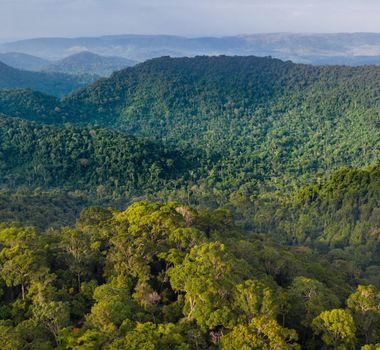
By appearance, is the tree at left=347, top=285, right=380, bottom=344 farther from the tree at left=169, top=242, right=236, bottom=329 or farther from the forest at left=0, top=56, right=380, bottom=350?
the tree at left=169, top=242, right=236, bottom=329

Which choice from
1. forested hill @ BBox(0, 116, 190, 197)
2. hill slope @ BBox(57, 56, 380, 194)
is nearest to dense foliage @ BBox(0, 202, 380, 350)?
forested hill @ BBox(0, 116, 190, 197)

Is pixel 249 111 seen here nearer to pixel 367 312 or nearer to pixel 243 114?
pixel 243 114

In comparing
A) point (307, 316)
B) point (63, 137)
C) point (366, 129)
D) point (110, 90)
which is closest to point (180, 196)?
point (63, 137)

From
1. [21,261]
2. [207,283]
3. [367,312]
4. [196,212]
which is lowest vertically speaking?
[367,312]

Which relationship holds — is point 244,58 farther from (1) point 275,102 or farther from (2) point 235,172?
(2) point 235,172

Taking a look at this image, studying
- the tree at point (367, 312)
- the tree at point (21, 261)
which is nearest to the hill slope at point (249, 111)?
the tree at point (21, 261)

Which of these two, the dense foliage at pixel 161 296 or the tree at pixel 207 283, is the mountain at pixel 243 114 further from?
the tree at pixel 207 283

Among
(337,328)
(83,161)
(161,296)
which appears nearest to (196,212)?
(161,296)
